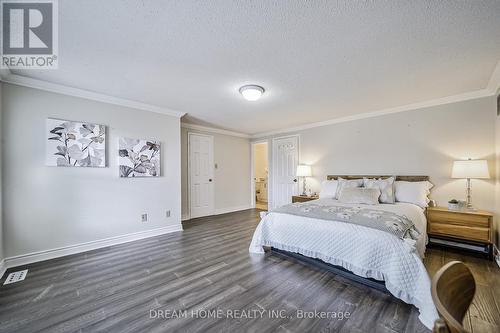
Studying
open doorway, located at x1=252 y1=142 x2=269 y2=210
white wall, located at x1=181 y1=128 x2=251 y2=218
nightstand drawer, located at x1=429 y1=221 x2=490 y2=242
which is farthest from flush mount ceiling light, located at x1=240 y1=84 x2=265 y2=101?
open doorway, located at x1=252 y1=142 x2=269 y2=210

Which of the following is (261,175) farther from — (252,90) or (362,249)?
(362,249)

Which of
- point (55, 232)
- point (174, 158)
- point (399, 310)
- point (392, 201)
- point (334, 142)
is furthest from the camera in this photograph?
point (334, 142)

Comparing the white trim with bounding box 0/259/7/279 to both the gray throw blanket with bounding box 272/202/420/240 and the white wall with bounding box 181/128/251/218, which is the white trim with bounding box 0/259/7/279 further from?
the white wall with bounding box 181/128/251/218

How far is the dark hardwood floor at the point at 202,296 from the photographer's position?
1.57 m

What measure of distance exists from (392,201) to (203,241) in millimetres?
3212

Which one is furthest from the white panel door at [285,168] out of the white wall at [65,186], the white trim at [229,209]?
the white wall at [65,186]

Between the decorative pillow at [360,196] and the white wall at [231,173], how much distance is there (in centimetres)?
334

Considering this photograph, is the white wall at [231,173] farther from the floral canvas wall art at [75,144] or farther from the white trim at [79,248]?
the floral canvas wall art at [75,144]

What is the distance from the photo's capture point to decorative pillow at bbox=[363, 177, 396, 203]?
3330 millimetres

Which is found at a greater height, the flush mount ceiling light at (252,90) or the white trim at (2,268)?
the flush mount ceiling light at (252,90)

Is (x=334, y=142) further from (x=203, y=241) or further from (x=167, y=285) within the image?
(x=167, y=285)

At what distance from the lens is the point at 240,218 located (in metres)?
5.09

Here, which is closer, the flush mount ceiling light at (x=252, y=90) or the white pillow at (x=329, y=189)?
the flush mount ceiling light at (x=252, y=90)

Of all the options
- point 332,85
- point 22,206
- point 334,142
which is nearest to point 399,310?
point 332,85
